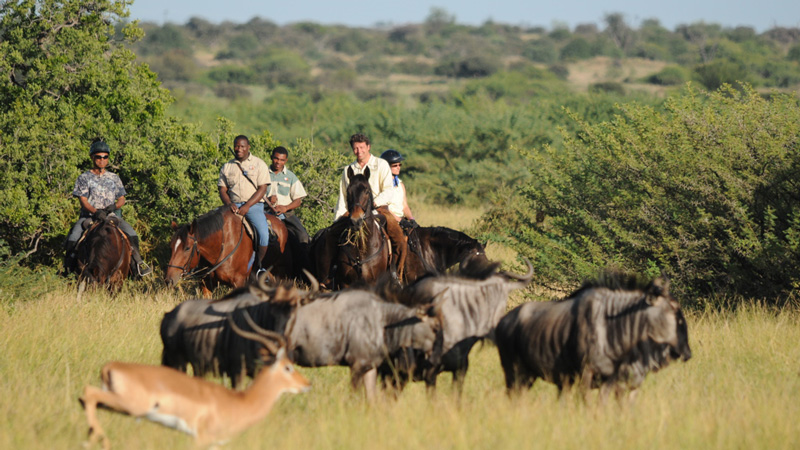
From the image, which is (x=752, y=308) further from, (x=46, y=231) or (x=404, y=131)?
(x=404, y=131)

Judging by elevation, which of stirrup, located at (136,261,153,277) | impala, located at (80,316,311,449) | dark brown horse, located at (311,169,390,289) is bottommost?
stirrup, located at (136,261,153,277)

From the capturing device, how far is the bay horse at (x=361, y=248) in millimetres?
10742

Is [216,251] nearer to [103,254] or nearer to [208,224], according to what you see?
[208,224]

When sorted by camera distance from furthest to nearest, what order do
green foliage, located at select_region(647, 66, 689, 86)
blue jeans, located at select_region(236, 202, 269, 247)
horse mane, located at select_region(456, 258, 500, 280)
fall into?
green foliage, located at select_region(647, 66, 689, 86) < blue jeans, located at select_region(236, 202, 269, 247) < horse mane, located at select_region(456, 258, 500, 280)

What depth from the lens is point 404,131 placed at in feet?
106

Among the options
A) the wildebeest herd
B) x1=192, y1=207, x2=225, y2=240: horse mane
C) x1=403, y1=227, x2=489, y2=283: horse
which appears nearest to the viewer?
the wildebeest herd

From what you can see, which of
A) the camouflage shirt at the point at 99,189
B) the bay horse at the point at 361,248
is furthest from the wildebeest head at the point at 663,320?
the camouflage shirt at the point at 99,189

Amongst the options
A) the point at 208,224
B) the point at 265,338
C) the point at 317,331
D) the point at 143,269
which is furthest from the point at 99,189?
the point at 265,338

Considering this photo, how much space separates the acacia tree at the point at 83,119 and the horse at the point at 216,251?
2.47 meters

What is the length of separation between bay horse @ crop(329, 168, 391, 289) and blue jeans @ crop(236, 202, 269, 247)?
1.31 metres

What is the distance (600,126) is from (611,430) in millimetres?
8417

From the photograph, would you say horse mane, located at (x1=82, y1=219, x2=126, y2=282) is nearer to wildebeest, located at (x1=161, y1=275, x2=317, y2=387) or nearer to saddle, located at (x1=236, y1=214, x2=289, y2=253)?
saddle, located at (x1=236, y1=214, x2=289, y2=253)

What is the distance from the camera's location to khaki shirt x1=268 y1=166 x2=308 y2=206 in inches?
511

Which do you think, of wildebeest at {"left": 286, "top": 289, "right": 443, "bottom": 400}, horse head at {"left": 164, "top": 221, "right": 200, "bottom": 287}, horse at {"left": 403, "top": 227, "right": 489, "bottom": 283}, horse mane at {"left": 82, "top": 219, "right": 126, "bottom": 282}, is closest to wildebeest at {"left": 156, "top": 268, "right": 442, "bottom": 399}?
wildebeest at {"left": 286, "top": 289, "right": 443, "bottom": 400}
